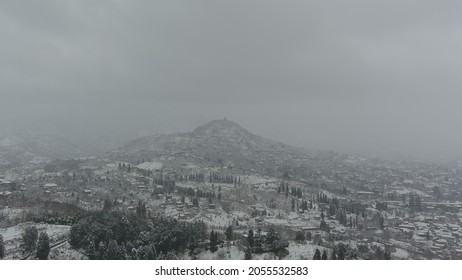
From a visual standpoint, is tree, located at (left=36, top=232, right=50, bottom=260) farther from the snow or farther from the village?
the snow

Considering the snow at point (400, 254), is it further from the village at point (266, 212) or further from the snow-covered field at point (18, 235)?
the snow-covered field at point (18, 235)

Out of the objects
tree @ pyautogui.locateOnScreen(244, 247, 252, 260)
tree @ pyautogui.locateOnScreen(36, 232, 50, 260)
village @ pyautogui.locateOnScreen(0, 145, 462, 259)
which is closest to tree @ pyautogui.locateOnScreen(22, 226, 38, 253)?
village @ pyautogui.locateOnScreen(0, 145, 462, 259)

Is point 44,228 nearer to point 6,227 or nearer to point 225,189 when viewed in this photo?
point 6,227

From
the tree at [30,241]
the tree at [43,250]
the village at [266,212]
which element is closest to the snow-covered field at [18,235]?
the village at [266,212]

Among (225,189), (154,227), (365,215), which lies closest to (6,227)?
(154,227)

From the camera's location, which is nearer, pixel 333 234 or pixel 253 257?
pixel 253 257

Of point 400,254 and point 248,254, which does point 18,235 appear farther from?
point 400,254

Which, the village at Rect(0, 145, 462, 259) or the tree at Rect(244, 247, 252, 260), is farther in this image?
the village at Rect(0, 145, 462, 259)

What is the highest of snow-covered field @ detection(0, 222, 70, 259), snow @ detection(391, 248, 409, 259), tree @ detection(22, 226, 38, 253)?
tree @ detection(22, 226, 38, 253)

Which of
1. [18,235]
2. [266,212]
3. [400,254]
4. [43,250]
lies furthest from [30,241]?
[266,212]

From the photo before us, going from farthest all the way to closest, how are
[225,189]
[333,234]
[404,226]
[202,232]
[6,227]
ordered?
[225,189] → [404,226] → [333,234] → [6,227] → [202,232]

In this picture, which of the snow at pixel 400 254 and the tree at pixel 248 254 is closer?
the tree at pixel 248 254
